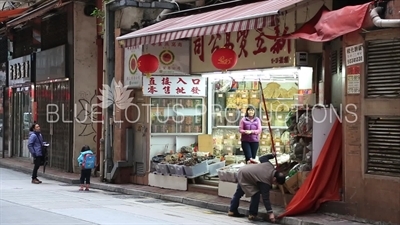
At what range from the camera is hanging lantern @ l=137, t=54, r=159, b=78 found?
17094mm

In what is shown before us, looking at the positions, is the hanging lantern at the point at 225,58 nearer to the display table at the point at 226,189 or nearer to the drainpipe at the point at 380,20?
the display table at the point at 226,189

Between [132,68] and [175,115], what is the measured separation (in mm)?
1915

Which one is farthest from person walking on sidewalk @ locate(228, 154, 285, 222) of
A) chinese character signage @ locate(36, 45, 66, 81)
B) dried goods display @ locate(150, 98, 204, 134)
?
chinese character signage @ locate(36, 45, 66, 81)

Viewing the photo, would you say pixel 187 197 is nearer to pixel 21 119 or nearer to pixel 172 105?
pixel 172 105

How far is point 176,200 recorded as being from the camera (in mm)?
16375

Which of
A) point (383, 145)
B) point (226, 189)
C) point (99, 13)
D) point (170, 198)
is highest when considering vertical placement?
point (99, 13)

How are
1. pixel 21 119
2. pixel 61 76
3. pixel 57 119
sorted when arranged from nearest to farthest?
pixel 61 76 < pixel 57 119 < pixel 21 119

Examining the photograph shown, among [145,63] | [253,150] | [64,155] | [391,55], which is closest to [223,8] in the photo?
[145,63]

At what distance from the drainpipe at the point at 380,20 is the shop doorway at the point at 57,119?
14033mm

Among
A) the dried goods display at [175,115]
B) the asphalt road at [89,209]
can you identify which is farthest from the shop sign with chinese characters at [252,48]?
the asphalt road at [89,209]

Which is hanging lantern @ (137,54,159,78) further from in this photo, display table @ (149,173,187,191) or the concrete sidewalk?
the concrete sidewalk

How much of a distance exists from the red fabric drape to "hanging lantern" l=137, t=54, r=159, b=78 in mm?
5623

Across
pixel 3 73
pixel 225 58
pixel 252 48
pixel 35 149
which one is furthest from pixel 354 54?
pixel 3 73

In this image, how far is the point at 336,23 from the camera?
1220cm
